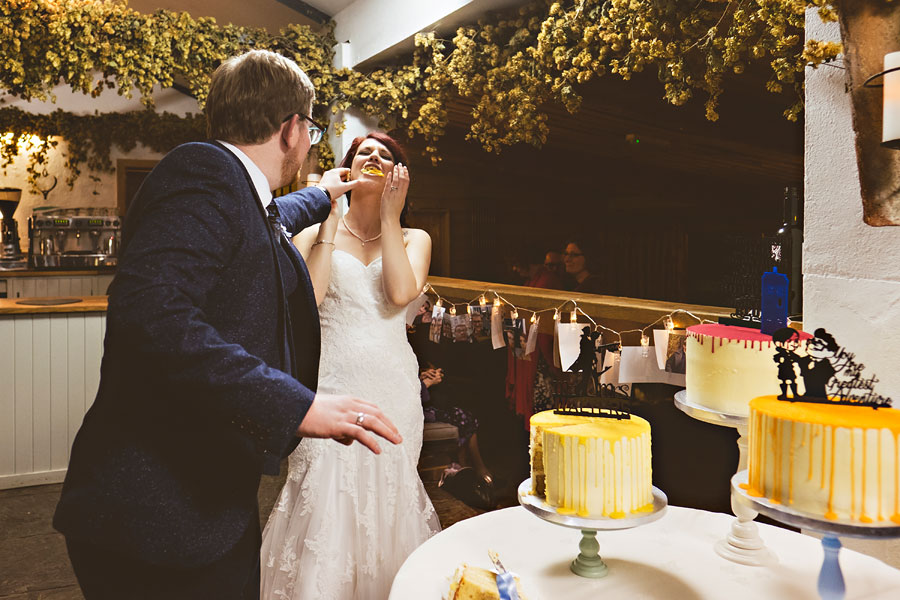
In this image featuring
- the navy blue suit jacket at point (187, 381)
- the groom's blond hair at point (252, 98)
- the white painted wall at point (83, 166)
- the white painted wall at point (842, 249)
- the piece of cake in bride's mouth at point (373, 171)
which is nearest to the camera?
the navy blue suit jacket at point (187, 381)

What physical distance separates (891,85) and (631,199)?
653 centimetres

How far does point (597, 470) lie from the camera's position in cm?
110

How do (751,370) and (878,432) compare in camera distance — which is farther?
(751,370)

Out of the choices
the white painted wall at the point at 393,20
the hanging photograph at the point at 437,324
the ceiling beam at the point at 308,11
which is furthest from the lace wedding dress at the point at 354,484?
the ceiling beam at the point at 308,11

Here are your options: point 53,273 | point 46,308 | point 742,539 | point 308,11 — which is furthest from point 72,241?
point 742,539

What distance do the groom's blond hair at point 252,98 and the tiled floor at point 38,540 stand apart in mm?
2303

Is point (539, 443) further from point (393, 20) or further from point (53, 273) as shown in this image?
point (53, 273)

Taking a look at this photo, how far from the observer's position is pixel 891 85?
1.27 meters

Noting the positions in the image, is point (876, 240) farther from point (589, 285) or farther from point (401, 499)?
point (589, 285)

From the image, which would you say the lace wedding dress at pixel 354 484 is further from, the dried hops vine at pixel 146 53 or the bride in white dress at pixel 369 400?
the dried hops vine at pixel 146 53

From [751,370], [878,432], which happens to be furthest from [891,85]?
[878,432]

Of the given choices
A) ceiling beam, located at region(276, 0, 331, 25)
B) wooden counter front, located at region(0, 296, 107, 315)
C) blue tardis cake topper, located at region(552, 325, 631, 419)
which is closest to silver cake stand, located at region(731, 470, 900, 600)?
blue tardis cake topper, located at region(552, 325, 631, 419)

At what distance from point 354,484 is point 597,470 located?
47.5 inches

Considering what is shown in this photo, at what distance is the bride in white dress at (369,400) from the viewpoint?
2.05 meters
